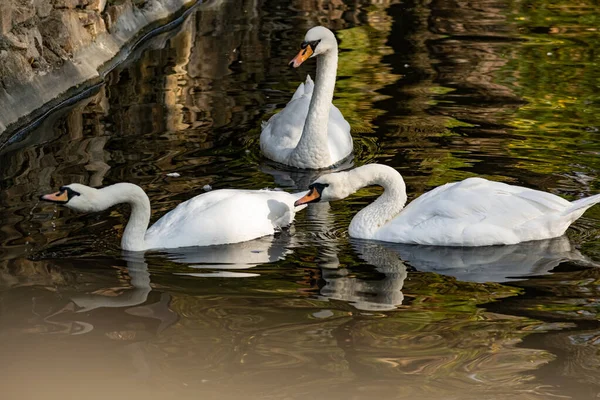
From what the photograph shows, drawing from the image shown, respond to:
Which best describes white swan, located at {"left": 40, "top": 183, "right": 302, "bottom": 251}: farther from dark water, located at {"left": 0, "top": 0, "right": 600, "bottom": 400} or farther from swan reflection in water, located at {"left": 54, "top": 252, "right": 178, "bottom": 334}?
swan reflection in water, located at {"left": 54, "top": 252, "right": 178, "bottom": 334}

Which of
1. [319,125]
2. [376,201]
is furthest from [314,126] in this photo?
[376,201]

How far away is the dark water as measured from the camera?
6480 millimetres

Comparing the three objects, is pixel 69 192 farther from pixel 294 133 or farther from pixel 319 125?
pixel 294 133

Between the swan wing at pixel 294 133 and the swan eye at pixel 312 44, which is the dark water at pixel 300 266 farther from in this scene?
the swan eye at pixel 312 44

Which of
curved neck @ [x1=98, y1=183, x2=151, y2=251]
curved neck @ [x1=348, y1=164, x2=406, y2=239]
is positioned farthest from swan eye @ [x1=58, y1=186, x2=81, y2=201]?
curved neck @ [x1=348, y1=164, x2=406, y2=239]

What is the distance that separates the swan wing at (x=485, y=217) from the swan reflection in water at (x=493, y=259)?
63mm

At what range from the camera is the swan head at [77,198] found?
8109mm

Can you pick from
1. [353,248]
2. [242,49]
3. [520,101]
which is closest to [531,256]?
[353,248]

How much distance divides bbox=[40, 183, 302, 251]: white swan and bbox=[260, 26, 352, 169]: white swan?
201cm

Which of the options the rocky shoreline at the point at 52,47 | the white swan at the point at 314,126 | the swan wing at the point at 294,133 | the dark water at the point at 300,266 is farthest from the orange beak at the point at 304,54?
the rocky shoreline at the point at 52,47

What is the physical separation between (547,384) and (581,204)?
8.25 ft

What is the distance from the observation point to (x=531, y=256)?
8391 millimetres

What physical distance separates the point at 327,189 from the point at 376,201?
40 centimetres

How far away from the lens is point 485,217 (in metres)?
8.59
